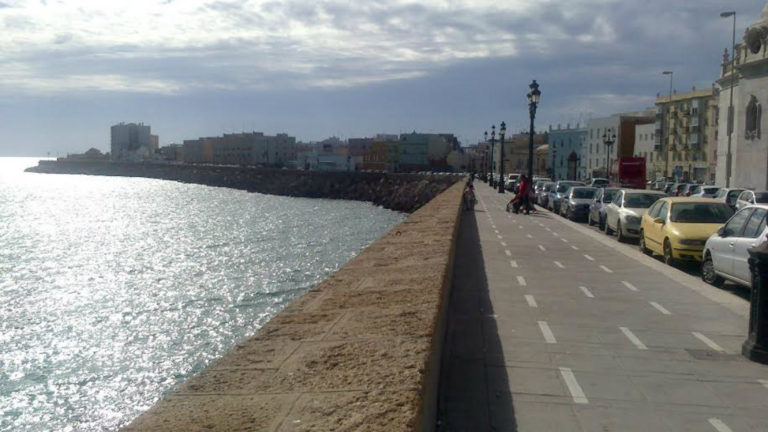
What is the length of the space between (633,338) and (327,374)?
5.59 meters

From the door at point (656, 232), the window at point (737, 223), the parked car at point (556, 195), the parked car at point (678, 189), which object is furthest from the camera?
the parked car at point (678, 189)

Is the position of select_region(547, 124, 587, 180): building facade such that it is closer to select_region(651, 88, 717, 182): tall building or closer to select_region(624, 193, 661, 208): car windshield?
select_region(651, 88, 717, 182): tall building

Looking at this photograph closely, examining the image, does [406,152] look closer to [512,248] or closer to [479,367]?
[512,248]

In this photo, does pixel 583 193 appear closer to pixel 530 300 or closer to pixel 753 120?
pixel 530 300

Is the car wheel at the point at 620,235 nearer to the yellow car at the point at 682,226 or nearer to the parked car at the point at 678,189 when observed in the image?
the yellow car at the point at 682,226

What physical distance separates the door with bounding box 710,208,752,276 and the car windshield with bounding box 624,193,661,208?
10027 millimetres

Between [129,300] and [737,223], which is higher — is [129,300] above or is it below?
below

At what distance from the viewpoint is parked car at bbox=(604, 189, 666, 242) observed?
73.6 feet

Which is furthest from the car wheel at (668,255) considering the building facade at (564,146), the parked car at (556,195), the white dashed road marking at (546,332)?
the building facade at (564,146)

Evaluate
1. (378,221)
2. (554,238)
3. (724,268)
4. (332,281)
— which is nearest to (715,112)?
(378,221)

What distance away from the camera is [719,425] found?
6242mm

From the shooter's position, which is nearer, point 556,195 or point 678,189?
point 556,195

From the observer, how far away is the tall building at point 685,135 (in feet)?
294

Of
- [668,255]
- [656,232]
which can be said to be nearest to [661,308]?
[668,255]
